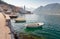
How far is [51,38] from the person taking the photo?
958 inches

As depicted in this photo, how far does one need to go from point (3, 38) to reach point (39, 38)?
13.1 metres

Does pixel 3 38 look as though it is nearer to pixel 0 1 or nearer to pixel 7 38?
pixel 7 38

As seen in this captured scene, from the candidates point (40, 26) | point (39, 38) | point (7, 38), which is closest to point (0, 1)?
point (40, 26)

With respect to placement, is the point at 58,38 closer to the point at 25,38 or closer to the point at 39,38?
the point at 39,38

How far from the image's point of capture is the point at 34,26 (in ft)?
119

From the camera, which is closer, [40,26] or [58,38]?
[58,38]

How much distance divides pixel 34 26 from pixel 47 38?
12.3 m

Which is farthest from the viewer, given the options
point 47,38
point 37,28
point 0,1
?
point 0,1

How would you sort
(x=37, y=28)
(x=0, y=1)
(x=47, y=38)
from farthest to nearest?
(x=0, y=1) → (x=37, y=28) → (x=47, y=38)

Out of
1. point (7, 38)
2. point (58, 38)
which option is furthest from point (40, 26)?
point (7, 38)

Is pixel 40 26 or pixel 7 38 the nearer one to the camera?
pixel 7 38

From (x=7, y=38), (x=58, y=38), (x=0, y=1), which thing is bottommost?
(x=58, y=38)

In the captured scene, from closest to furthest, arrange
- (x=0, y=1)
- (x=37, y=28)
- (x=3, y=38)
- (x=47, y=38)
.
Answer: (x=3, y=38) → (x=47, y=38) → (x=37, y=28) → (x=0, y=1)

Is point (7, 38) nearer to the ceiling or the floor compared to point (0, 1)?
nearer to the floor
